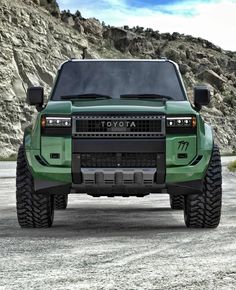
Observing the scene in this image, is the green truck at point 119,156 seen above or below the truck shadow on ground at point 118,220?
→ above

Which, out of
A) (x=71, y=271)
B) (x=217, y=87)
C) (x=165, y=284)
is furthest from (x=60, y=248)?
(x=217, y=87)

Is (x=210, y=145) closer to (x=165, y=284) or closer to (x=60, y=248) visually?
(x=60, y=248)

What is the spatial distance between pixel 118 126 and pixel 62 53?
6137cm

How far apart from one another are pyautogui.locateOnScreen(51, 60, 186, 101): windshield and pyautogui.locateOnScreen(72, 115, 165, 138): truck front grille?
1.31m

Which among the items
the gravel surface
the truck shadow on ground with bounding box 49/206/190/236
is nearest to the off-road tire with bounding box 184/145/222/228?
the gravel surface

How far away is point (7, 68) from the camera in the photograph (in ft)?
204

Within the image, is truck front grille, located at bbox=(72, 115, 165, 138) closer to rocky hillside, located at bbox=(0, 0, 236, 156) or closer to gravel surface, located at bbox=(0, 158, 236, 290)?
gravel surface, located at bbox=(0, 158, 236, 290)

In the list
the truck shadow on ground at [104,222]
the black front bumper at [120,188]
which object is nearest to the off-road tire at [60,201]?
the truck shadow on ground at [104,222]

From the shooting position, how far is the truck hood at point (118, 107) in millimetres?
10453

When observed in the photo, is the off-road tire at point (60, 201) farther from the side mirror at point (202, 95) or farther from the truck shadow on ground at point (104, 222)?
the side mirror at point (202, 95)

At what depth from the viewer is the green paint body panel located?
33.6ft

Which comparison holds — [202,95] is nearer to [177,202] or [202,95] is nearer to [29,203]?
[29,203]

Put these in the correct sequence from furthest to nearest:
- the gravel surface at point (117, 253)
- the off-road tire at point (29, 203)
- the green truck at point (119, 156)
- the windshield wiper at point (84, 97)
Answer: the windshield wiper at point (84, 97)
the off-road tire at point (29, 203)
the green truck at point (119, 156)
the gravel surface at point (117, 253)

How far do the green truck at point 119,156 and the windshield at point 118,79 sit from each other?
2.72ft
